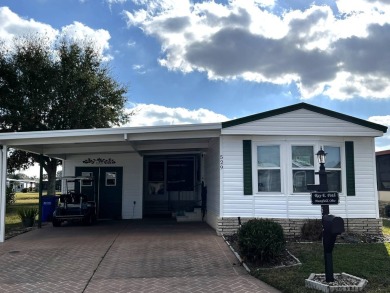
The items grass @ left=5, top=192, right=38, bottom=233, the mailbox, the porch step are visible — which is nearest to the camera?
the mailbox

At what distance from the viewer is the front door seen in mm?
15859

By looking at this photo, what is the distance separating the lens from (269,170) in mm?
10531

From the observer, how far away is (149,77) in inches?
623

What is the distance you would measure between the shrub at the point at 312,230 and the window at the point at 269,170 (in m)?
1.19

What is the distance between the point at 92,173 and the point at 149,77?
15.4ft

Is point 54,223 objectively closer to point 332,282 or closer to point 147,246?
point 147,246

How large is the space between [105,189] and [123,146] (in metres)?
3.37

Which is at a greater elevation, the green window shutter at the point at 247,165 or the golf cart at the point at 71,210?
the green window shutter at the point at 247,165

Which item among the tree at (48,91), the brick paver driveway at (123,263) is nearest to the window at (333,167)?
the brick paver driveway at (123,263)

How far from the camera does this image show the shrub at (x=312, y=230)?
9812 mm

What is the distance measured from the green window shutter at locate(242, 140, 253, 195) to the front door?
282 inches

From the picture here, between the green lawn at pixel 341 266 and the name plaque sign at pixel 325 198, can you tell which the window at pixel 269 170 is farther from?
the name plaque sign at pixel 325 198

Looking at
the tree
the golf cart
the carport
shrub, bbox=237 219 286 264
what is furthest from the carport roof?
the tree

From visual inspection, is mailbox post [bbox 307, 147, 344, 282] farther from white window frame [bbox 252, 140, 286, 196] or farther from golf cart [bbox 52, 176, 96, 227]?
golf cart [bbox 52, 176, 96, 227]
